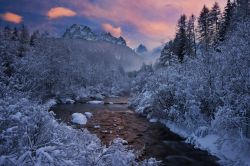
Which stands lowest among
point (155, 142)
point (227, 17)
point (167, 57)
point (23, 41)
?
point (155, 142)

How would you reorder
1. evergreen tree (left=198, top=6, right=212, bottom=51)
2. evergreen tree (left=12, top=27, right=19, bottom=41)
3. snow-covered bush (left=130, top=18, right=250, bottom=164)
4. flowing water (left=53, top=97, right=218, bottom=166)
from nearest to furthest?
snow-covered bush (left=130, top=18, right=250, bottom=164)
flowing water (left=53, top=97, right=218, bottom=166)
evergreen tree (left=198, top=6, right=212, bottom=51)
evergreen tree (left=12, top=27, right=19, bottom=41)

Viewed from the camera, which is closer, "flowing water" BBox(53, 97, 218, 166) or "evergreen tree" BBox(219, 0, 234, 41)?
"flowing water" BBox(53, 97, 218, 166)

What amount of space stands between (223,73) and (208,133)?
4.97 metres

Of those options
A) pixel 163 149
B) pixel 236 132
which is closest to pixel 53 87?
pixel 163 149

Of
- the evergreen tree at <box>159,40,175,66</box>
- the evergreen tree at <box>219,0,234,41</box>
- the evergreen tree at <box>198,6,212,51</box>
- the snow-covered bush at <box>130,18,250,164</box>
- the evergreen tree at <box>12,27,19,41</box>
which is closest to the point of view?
the snow-covered bush at <box>130,18,250,164</box>

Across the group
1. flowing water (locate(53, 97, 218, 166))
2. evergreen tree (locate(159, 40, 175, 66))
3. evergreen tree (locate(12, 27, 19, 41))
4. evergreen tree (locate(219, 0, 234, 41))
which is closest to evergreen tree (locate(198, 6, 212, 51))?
evergreen tree (locate(219, 0, 234, 41))

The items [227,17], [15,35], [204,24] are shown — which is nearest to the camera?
[227,17]

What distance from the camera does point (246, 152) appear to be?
13.4m

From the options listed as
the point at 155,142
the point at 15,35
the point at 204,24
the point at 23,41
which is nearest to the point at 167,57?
the point at 204,24

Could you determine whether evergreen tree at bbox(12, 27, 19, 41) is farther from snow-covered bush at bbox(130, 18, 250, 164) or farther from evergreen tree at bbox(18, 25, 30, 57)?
snow-covered bush at bbox(130, 18, 250, 164)

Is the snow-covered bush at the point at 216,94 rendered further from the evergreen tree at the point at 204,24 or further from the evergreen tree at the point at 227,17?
the evergreen tree at the point at 204,24

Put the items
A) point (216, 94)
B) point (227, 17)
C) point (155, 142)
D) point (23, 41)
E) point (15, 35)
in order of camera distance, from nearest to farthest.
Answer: point (216, 94) → point (155, 142) → point (227, 17) → point (23, 41) → point (15, 35)

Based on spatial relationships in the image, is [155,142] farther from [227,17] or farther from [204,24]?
[204,24]

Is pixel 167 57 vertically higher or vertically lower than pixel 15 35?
lower
